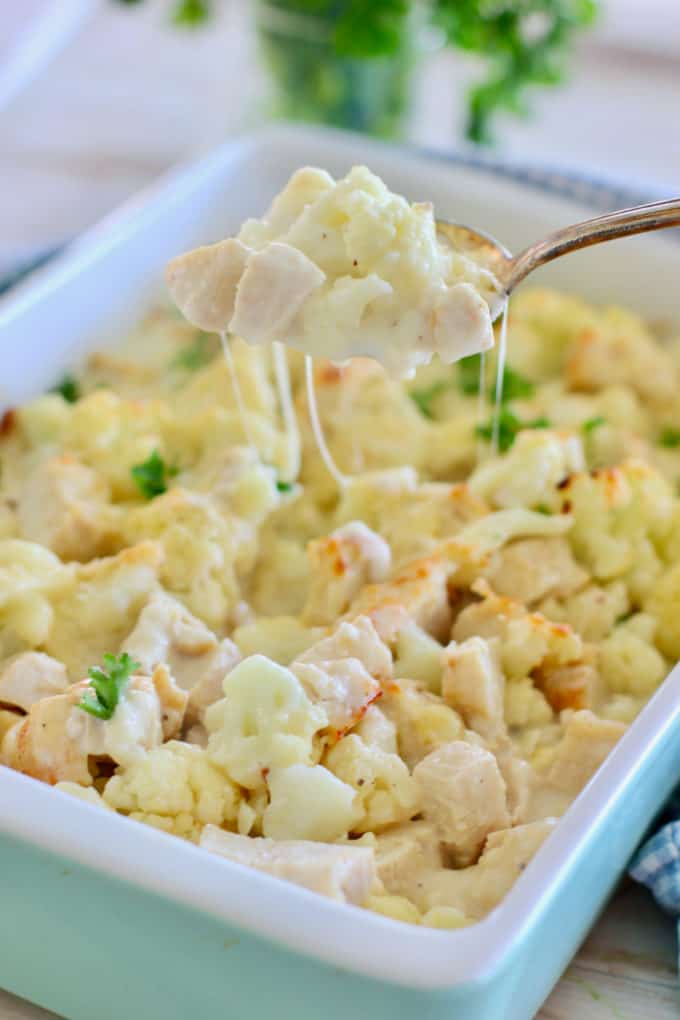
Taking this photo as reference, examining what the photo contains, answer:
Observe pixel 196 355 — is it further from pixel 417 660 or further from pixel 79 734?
pixel 79 734

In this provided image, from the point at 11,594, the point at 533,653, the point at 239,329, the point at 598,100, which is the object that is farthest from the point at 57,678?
the point at 598,100

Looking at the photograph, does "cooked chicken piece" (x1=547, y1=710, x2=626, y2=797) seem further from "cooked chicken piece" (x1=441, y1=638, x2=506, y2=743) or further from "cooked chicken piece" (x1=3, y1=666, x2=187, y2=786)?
"cooked chicken piece" (x1=3, y1=666, x2=187, y2=786)

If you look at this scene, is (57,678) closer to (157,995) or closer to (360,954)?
(157,995)

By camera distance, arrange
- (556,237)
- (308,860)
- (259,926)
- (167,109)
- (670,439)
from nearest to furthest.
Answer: (259,926), (308,860), (556,237), (670,439), (167,109)

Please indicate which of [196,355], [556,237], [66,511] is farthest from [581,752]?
[196,355]

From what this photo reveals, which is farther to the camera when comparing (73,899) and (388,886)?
(388,886)
